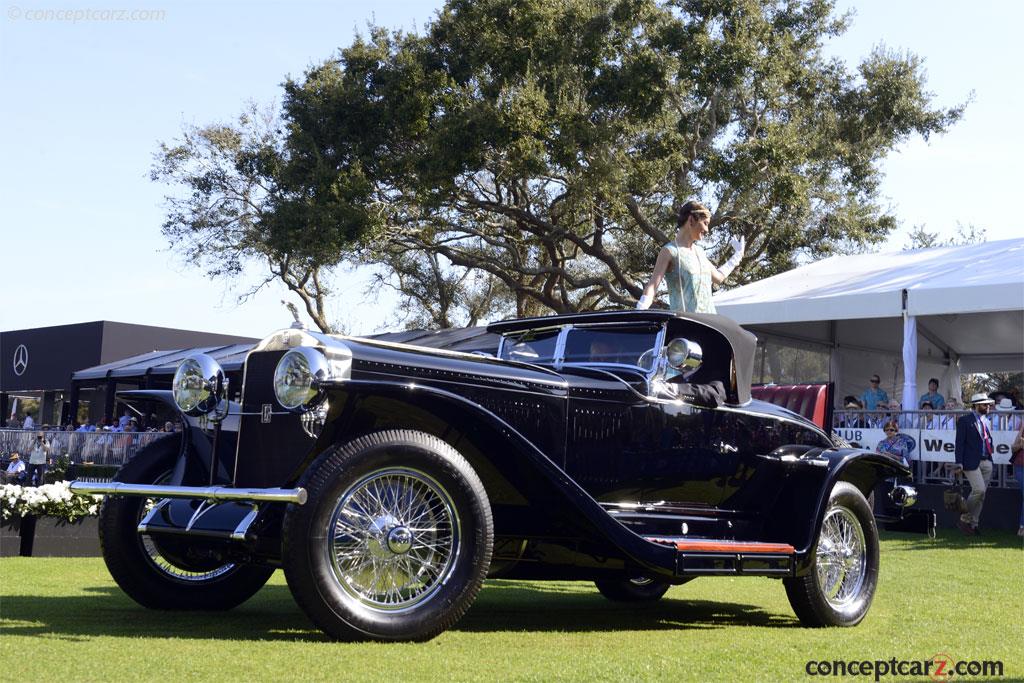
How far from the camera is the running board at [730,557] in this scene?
5.56 meters

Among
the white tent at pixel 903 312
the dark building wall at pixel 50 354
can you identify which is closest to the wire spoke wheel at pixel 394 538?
the white tent at pixel 903 312

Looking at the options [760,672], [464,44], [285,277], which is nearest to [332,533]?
[760,672]

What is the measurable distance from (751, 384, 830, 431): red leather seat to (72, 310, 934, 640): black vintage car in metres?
2.20

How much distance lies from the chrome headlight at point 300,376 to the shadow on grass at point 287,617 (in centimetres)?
105

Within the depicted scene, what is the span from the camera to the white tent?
53.1 feet

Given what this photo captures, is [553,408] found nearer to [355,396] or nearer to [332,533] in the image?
[355,396]

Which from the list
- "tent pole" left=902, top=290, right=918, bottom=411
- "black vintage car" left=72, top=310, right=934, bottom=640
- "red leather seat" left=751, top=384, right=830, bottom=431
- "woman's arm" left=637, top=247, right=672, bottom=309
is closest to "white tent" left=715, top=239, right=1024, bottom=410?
"tent pole" left=902, top=290, right=918, bottom=411

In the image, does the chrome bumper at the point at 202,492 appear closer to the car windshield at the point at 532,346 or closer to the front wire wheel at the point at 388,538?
the front wire wheel at the point at 388,538

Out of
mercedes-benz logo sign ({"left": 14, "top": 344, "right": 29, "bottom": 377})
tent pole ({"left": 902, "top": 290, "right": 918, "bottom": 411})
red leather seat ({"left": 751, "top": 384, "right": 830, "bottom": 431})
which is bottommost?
red leather seat ({"left": 751, "top": 384, "right": 830, "bottom": 431})

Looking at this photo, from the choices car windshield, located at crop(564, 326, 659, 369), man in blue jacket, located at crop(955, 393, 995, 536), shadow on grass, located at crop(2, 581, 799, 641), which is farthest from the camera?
man in blue jacket, located at crop(955, 393, 995, 536)

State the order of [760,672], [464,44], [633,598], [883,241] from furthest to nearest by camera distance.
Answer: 1. [883,241]
2. [464,44]
3. [633,598]
4. [760,672]

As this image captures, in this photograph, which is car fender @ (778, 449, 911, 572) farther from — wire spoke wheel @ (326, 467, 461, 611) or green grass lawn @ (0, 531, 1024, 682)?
wire spoke wheel @ (326, 467, 461, 611)

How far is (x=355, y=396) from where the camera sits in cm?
497

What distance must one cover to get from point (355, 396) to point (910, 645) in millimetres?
2953
